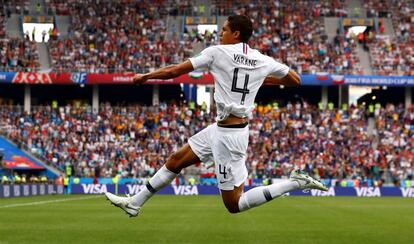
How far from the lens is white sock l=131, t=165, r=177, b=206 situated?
11719mm

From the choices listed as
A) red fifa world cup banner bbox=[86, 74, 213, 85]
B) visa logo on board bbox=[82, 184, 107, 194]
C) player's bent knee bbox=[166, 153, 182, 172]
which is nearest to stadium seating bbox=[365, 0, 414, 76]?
red fifa world cup banner bbox=[86, 74, 213, 85]

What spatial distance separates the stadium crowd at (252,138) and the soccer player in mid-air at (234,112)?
141ft

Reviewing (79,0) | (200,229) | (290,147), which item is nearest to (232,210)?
(200,229)

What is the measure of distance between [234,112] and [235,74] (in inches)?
20.3

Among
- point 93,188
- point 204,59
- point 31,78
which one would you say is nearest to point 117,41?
point 31,78

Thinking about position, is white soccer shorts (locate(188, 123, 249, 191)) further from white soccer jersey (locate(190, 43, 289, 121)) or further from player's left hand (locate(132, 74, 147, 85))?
player's left hand (locate(132, 74, 147, 85))

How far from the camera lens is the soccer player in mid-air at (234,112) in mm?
10938

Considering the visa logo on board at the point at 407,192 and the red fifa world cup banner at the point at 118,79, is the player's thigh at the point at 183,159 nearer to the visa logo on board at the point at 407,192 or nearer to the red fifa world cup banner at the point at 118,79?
the visa logo on board at the point at 407,192

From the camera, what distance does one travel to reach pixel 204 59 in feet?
35.2

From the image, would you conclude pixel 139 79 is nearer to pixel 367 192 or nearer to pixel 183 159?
pixel 183 159

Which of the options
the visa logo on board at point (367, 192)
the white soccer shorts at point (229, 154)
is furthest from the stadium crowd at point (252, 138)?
the white soccer shorts at point (229, 154)

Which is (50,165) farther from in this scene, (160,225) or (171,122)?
(160,225)

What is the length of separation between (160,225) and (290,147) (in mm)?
38077

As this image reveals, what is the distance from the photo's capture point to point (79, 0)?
68.3m
